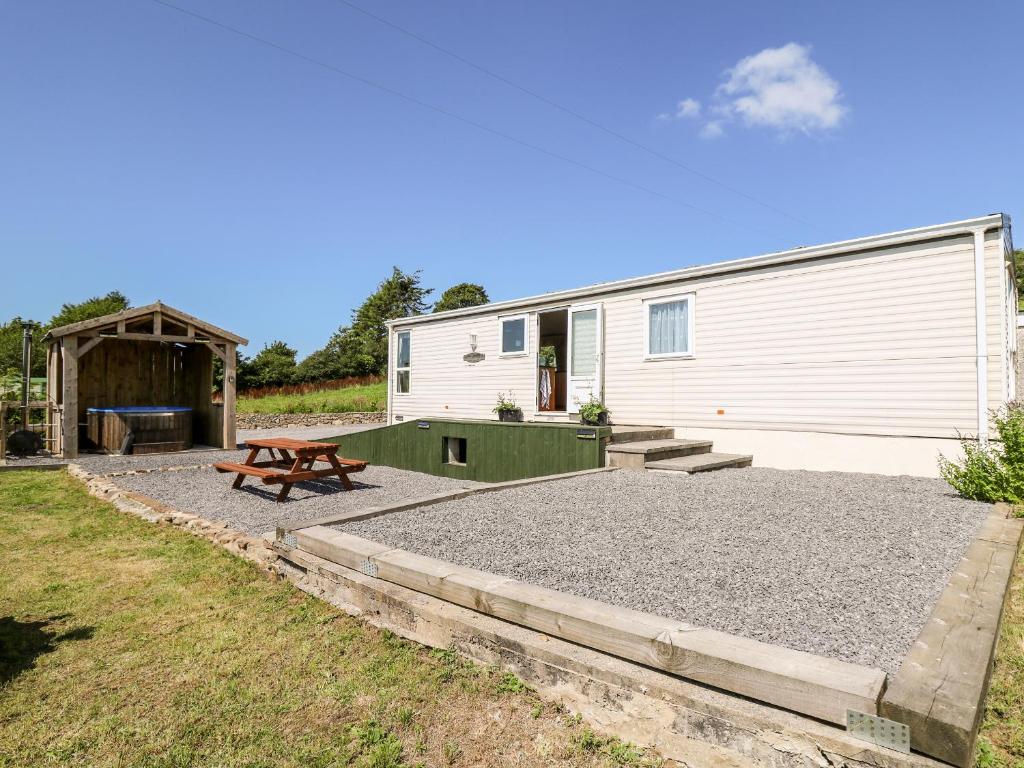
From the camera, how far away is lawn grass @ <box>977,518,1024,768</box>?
2104mm

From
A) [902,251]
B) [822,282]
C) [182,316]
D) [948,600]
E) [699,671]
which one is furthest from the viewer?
[182,316]

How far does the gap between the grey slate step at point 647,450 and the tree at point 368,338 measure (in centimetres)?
3153

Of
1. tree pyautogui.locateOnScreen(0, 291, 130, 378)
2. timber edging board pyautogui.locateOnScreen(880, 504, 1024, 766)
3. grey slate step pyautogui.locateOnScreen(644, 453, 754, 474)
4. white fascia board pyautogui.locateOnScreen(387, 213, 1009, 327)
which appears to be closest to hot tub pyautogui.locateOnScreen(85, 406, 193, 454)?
white fascia board pyautogui.locateOnScreen(387, 213, 1009, 327)

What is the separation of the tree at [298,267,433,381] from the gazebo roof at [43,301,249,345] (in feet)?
82.6

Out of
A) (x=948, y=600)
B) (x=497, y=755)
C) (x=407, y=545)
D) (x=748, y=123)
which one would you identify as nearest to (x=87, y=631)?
(x=407, y=545)

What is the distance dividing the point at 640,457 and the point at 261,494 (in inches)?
211

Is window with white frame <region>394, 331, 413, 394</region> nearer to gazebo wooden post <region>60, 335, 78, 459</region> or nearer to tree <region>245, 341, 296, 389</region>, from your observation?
gazebo wooden post <region>60, 335, 78, 459</region>

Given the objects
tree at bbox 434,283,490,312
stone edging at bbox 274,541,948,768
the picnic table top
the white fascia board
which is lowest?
stone edging at bbox 274,541,948,768

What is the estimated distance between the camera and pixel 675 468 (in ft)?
24.4

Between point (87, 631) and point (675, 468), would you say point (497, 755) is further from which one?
point (675, 468)

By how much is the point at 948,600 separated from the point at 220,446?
1361cm

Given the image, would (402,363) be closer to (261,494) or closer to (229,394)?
(229,394)

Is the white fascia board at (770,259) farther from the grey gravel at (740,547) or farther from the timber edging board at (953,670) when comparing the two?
the timber edging board at (953,670)

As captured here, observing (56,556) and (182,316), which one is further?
(182,316)
